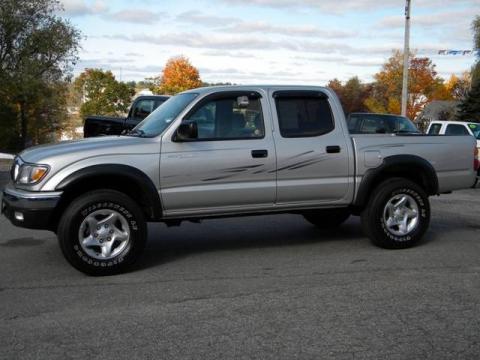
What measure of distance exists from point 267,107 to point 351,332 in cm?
322

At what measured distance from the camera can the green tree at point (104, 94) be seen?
289ft

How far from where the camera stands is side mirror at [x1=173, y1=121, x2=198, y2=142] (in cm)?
657

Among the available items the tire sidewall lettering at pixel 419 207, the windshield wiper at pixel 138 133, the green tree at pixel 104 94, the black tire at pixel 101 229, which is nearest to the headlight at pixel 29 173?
the black tire at pixel 101 229

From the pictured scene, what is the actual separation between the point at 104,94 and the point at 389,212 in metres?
84.8

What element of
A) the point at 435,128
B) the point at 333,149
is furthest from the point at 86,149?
the point at 435,128

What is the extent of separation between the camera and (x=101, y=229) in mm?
6406

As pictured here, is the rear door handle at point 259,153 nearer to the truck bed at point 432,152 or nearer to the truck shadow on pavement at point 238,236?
the truck bed at point 432,152

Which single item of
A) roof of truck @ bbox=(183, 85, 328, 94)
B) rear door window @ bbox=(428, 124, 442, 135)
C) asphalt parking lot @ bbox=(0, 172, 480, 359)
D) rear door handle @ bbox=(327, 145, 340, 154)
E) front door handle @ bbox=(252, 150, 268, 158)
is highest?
roof of truck @ bbox=(183, 85, 328, 94)

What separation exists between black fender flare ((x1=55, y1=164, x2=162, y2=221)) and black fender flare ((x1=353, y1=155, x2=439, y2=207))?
7.89 feet

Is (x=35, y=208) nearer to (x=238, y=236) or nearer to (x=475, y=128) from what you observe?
(x=238, y=236)

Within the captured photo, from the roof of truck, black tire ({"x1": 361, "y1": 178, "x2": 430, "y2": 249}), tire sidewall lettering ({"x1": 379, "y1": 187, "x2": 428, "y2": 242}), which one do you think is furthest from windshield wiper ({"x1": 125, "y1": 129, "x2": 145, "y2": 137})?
tire sidewall lettering ({"x1": 379, "y1": 187, "x2": 428, "y2": 242})

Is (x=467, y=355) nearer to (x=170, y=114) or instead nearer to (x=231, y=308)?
(x=231, y=308)

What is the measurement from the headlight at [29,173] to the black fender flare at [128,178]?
21 centimetres

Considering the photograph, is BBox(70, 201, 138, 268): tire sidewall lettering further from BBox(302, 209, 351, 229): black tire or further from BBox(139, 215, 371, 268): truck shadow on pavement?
BBox(302, 209, 351, 229): black tire
